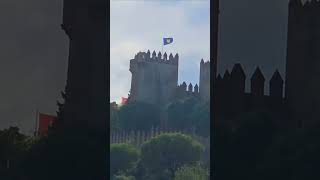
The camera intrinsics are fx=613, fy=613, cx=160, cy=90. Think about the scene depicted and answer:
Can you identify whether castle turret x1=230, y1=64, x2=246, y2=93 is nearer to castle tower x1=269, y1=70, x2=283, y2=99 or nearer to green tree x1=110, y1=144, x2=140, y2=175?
castle tower x1=269, y1=70, x2=283, y2=99

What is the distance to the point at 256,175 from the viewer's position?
9289mm

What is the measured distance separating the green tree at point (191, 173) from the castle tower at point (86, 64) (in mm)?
2794

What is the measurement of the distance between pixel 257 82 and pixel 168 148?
8405 mm

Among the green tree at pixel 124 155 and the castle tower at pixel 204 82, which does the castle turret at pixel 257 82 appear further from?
the green tree at pixel 124 155

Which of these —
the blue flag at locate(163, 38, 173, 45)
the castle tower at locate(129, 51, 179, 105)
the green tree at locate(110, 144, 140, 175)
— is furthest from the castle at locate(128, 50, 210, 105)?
the green tree at locate(110, 144, 140, 175)

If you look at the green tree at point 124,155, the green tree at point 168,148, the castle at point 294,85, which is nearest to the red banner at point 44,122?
the castle at point 294,85

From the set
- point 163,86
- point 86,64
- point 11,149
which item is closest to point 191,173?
point 163,86

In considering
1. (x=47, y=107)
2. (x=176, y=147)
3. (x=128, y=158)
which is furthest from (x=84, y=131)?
(x=176, y=147)

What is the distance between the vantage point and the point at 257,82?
31.4 ft

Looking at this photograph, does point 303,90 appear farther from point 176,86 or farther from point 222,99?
point 176,86

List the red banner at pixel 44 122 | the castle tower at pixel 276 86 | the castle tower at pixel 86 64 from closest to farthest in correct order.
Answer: the red banner at pixel 44 122, the castle tower at pixel 86 64, the castle tower at pixel 276 86

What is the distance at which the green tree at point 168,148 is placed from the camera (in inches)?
550

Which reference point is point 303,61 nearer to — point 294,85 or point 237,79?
point 294,85

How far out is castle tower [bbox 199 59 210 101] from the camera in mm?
11893
